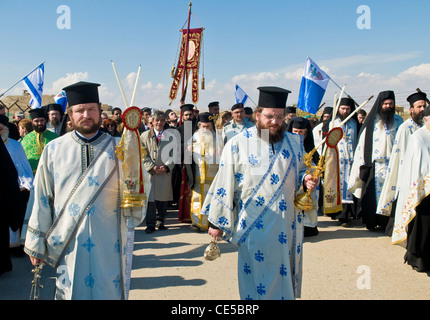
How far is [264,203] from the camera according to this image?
3.00 metres

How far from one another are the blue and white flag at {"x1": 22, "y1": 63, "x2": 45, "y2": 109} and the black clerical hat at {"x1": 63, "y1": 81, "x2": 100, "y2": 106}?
795 centimetres

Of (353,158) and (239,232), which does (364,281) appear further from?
(353,158)

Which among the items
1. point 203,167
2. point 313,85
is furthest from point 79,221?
point 313,85

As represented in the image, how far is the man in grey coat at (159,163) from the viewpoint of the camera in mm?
6895

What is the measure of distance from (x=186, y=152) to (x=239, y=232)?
4.09 meters

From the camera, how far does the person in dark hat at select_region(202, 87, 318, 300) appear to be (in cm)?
296

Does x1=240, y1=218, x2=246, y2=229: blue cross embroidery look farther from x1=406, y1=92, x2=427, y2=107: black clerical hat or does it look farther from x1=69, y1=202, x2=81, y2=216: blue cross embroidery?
x1=406, y1=92, x2=427, y2=107: black clerical hat

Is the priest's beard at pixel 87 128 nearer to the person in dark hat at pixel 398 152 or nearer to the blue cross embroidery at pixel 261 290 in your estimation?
the blue cross embroidery at pixel 261 290

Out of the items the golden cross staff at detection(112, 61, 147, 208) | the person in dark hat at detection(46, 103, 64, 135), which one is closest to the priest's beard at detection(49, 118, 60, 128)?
the person in dark hat at detection(46, 103, 64, 135)

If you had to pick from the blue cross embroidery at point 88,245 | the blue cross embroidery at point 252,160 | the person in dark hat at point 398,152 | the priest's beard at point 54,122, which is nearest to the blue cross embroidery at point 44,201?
the blue cross embroidery at point 88,245

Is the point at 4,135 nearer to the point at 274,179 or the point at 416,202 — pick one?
the point at 274,179

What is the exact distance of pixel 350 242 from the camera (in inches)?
243

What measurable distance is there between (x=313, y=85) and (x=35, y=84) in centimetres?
737
